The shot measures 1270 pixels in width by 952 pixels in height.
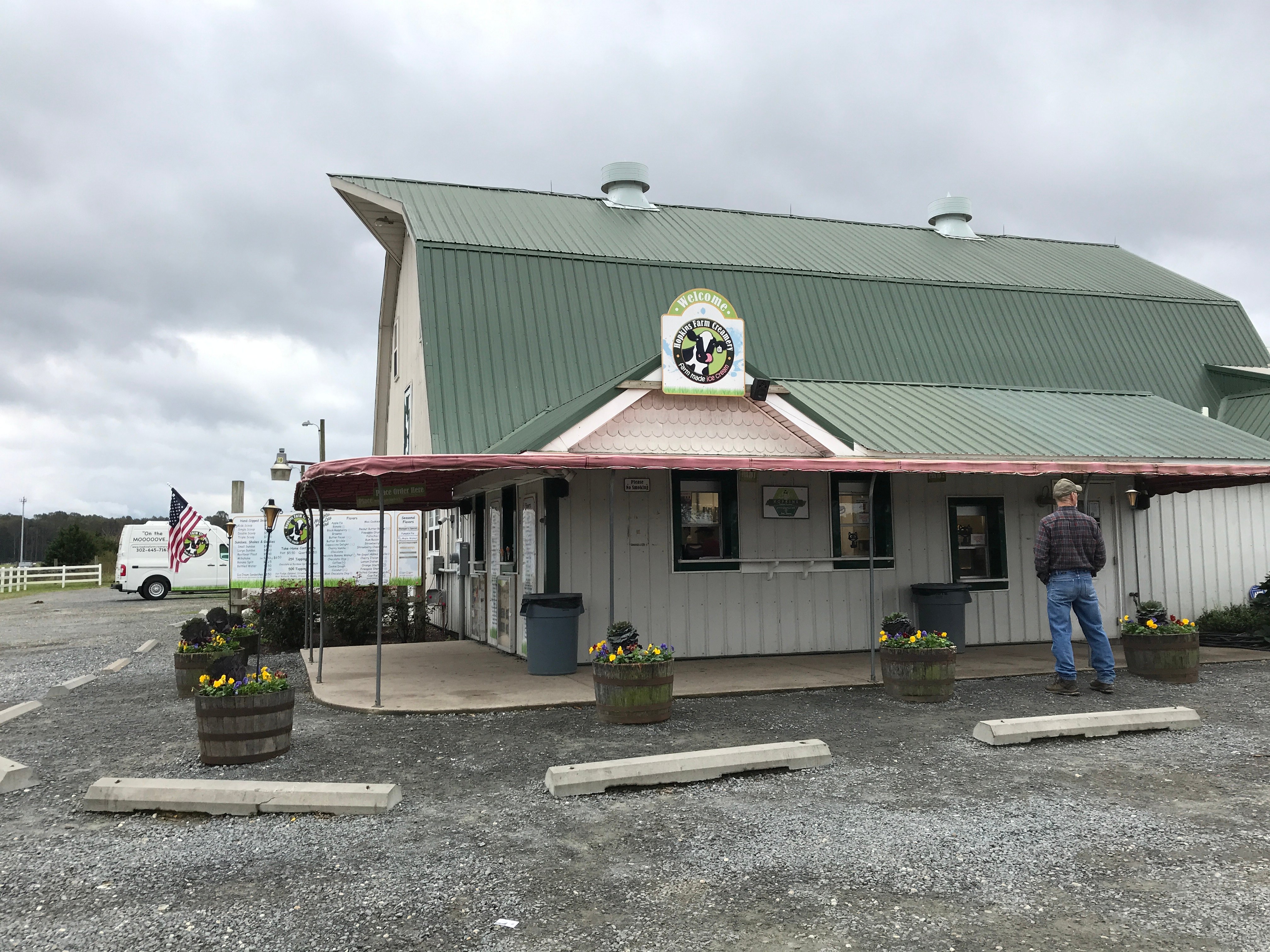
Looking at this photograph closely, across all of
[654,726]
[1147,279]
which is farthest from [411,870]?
[1147,279]

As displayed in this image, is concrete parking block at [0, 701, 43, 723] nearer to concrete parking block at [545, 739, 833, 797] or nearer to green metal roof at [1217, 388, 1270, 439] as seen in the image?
concrete parking block at [545, 739, 833, 797]

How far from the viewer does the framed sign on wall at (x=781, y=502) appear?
1233 centimetres

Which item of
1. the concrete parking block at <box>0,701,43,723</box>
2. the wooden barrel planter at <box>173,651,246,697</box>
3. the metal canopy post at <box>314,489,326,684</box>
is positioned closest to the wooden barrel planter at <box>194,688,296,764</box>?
the wooden barrel planter at <box>173,651,246,697</box>

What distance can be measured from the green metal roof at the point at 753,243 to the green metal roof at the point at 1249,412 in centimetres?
247

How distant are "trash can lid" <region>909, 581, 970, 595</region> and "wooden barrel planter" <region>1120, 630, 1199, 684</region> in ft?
7.99

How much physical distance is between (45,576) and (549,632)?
3744cm

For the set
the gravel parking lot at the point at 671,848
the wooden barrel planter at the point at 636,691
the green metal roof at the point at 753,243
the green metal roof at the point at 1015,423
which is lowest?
the gravel parking lot at the point at 671,848

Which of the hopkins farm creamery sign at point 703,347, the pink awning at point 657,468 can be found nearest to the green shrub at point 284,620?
the pink awning at point 657,468

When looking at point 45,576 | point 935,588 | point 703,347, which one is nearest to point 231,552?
point 703,347

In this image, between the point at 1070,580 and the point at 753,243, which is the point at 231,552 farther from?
the point at 1070,580

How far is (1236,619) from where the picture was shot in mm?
13523

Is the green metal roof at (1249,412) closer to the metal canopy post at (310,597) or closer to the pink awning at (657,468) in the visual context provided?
the pink awning at (657,468)

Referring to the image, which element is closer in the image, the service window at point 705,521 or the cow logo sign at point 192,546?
the service window at point 705,521

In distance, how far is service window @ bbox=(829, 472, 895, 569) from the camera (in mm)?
12625
